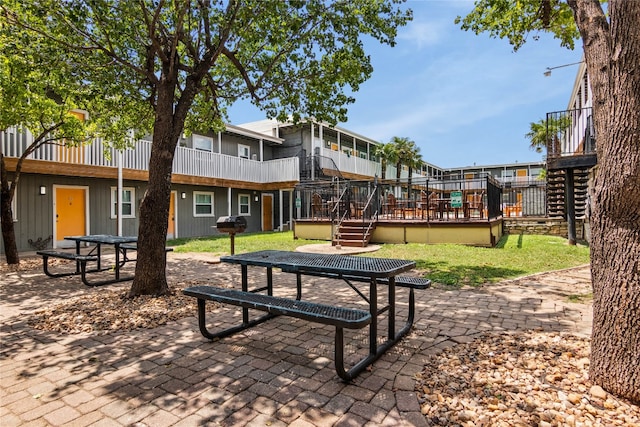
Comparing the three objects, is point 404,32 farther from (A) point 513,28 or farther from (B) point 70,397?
(B) point 70,397

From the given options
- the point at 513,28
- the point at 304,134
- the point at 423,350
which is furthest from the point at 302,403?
the point at 304,134

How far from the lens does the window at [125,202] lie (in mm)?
13891

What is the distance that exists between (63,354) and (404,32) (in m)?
7.31

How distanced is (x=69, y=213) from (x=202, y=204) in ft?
18.9

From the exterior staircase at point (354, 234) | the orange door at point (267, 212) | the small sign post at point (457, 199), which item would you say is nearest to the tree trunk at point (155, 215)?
the exterior staircase at point (354, 234)

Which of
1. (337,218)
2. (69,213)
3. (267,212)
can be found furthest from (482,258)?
(267,212)

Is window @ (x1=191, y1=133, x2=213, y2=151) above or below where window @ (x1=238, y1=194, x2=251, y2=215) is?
above

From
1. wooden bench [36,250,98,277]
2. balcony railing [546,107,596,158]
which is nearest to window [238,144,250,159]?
wooden bench [36,250,98,277]

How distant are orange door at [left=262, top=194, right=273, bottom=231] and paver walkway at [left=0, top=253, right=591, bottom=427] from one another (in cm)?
1629

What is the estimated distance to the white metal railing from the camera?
1058 cm

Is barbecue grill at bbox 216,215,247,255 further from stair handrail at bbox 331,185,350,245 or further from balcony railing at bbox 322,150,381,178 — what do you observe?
balcony railing at bbox 322,150,381,178

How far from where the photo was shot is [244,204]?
19.8 meters

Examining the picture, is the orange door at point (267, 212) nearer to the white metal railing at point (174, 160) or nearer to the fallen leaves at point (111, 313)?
the white metal railing at point (174, 160)

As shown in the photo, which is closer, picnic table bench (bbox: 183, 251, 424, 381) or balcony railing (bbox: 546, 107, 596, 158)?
picnic table bench (bbox: 183, 251, 424, 381)
